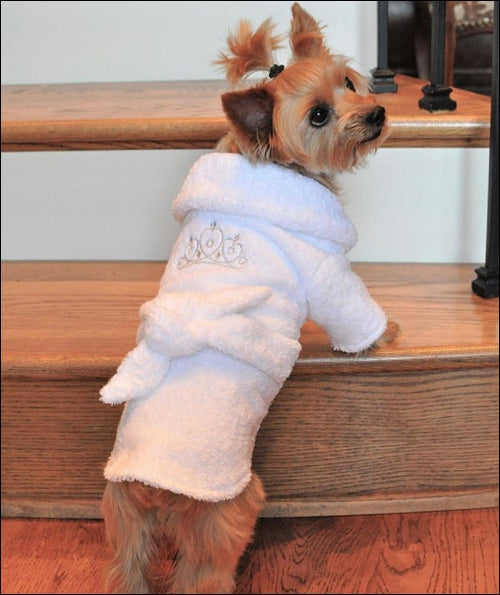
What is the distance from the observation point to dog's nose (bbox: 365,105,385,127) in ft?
3.50

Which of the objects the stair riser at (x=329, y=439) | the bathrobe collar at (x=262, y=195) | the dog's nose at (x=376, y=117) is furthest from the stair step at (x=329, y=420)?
the dog's nose at (x=376, y=117)

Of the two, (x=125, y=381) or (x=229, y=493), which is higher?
(x=125, y=381)

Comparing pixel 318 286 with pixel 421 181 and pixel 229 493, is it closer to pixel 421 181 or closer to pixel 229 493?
pixel 229 493

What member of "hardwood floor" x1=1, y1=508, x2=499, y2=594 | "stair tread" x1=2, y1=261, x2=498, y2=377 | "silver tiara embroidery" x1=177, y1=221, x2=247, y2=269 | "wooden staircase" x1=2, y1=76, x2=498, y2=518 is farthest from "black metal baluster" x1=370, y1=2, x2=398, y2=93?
"hardwood floor" x1=1, y1=508, x2=499, y2=594

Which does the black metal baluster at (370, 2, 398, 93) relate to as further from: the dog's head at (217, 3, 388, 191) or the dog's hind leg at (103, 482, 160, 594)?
the dog's hind leg at (103, 482, 160, 594)

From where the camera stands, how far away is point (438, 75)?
1.45 m

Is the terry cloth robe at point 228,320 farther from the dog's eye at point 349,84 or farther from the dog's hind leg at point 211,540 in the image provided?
the dog's eye at point 349,84

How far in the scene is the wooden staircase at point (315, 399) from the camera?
3.95ft

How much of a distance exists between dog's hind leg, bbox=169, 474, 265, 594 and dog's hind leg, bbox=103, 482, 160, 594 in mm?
37

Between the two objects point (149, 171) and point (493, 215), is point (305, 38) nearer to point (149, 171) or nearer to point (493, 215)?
point (493, 215)

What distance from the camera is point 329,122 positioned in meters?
1.07

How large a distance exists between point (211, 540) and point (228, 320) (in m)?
0.25

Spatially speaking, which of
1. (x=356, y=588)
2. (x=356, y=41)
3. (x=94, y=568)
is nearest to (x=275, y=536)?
(x=356, y=588)

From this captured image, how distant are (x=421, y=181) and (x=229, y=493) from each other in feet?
2.73
